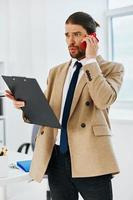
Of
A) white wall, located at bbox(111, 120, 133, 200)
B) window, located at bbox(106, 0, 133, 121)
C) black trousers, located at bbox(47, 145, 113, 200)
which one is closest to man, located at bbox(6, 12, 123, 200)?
black trousers, located at bbox(47, 145, 113, 200)

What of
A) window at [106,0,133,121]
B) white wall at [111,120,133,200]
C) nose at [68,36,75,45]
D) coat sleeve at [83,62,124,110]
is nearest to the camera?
coat sleeve at [83,62,124,110]

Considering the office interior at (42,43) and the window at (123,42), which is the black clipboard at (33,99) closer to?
the office interior at (42,43)

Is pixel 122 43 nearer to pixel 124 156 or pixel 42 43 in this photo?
pixel 42 43

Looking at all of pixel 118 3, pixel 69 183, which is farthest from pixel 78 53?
pixel 118 3

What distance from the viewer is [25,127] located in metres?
3.70

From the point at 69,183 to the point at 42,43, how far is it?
2226mm

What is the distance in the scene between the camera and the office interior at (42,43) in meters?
3.17

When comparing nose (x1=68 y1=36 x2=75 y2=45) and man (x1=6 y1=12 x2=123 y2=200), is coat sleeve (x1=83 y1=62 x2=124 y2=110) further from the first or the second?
nose (x1=68 y1=36 x2=75 y2=45)

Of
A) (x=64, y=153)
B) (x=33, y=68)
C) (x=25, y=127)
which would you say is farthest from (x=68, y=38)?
(x=25, y=127)

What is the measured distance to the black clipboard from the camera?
1410 millimetres

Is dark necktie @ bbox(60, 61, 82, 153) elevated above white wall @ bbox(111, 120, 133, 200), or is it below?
above

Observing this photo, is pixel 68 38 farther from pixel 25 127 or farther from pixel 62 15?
pixel 25 127

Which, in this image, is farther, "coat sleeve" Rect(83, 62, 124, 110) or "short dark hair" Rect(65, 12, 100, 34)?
"short dark hair" Rect(65, 12, 100, 34)

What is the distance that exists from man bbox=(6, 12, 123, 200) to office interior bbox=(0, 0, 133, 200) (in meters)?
1.47
